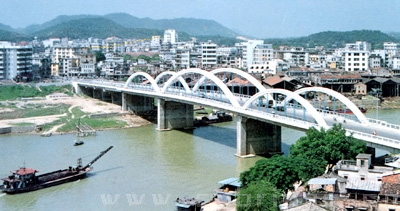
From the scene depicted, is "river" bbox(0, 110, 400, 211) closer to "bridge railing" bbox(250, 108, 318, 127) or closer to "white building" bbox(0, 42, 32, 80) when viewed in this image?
"bridge railing" bbox(250, 108, 318, 127)

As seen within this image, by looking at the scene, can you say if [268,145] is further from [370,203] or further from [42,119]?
[42,119]

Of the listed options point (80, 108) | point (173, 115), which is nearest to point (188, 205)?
point (173, 115)

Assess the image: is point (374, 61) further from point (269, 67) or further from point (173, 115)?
point (173, 115)

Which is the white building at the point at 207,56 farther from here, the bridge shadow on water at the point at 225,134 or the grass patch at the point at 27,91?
the bridge shadow on water at the point at 225,134

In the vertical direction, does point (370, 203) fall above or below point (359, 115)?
below

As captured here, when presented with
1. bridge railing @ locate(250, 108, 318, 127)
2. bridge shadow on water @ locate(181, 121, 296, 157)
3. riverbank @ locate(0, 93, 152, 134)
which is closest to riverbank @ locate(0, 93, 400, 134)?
riverbank @ locate(0, 93, 152, 134)

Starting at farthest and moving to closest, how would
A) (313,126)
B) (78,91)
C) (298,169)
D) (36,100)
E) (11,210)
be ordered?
(78,91), (36,100), (313,126), (11,210), (298,169)

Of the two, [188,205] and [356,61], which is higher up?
[356,61]

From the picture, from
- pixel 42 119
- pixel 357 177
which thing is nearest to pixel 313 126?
pixel 357 177
